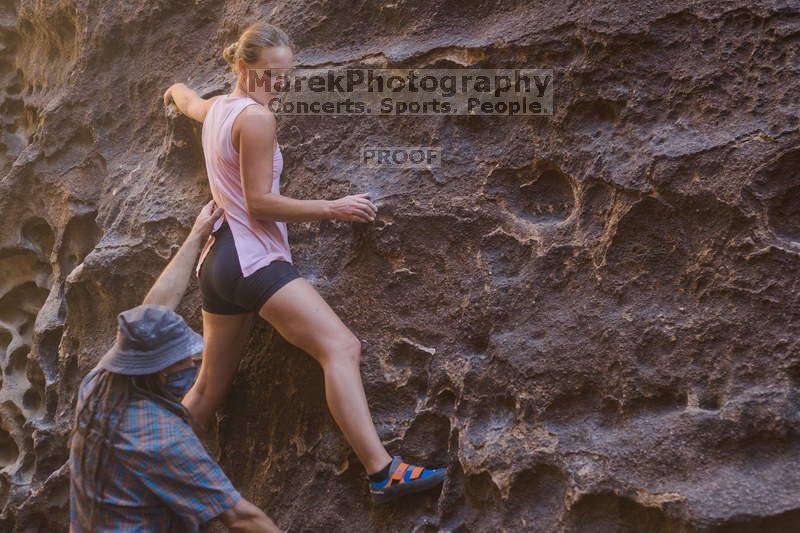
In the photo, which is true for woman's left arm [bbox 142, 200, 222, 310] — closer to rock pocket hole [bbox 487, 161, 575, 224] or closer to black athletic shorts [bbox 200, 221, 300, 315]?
black athletic shorts [bbox 200, 221, 300, 315]

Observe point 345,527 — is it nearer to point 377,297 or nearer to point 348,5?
point 377,297

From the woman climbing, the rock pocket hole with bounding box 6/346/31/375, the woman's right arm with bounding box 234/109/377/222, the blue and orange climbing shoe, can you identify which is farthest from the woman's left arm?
the rock pocket hole with bounding box 6/346/31/375

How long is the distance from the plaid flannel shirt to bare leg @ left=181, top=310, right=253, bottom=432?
1.88ft

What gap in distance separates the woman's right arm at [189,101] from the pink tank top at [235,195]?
0.90 feet

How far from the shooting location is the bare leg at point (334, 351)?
2.75 m

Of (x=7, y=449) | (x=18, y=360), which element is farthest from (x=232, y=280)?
(x=7, y=449)

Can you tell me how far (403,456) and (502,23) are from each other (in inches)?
63.2

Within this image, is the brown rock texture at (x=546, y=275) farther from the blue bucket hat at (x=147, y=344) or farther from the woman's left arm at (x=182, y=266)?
the blue bucket hat at (x=147, y=344)

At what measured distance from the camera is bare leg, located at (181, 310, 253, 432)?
303 cm

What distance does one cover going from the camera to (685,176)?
262 cm

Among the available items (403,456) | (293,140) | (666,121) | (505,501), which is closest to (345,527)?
(403,456)

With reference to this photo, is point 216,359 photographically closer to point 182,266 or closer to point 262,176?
point 182,266

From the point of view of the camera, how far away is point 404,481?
9.06 feet

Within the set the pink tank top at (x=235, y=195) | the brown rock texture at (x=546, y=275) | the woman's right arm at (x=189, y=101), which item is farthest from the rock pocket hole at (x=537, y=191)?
the woman's right arm at (x=189, y=101)
